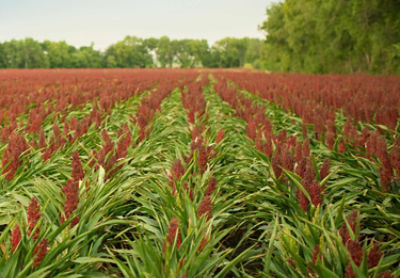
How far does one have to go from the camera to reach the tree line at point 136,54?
268 feet

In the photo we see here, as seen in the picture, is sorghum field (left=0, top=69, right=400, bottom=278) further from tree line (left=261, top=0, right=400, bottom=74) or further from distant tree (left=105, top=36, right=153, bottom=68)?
distant tree (left=105, top=36, right=153, bottom=68)

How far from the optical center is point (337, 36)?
24.5m

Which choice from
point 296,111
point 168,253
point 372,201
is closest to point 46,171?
point 168,253

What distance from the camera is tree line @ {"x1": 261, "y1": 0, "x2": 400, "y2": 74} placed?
19359mm

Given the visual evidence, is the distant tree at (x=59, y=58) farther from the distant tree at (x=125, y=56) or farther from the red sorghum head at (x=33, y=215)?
the red sorghum head at (x=33, y=215)

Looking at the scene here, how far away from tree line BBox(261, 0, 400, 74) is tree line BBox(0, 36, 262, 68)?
3859 cm

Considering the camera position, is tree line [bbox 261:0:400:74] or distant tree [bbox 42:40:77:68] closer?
tree line [bbox 261:0:400:74]

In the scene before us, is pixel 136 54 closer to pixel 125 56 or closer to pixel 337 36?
pixel 125 56

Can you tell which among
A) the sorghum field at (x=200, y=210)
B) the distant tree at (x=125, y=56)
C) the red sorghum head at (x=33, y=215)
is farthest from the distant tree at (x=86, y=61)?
the red sorghum head at (x=33, y=215)

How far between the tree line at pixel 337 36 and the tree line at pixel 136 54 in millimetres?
38590

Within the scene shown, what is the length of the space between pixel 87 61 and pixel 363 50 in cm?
8398

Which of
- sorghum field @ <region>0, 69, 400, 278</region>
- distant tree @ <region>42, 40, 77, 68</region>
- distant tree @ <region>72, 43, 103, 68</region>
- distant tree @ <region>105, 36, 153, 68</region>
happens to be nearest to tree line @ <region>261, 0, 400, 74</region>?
sorghum field @ <region>0, 69, 400, 278</region>

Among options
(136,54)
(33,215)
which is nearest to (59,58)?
(136,54)

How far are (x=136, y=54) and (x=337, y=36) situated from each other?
8703 cm
